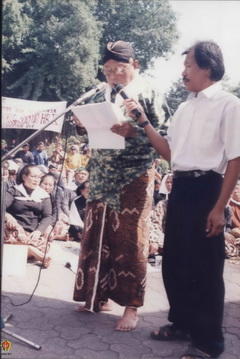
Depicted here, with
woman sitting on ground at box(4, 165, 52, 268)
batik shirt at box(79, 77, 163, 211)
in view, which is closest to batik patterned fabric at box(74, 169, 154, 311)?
batik shirt at box(79, 77, 163, 211)

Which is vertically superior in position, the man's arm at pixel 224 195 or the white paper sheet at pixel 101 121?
the white paper sheet at pixel 101 121

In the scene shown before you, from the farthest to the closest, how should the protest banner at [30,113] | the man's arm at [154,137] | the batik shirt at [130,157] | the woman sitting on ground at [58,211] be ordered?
the protest banner at [30,113] → the woman sitting on ground at [58,211] → the batik shirt at [130,157] → the man's arm at [154,137]

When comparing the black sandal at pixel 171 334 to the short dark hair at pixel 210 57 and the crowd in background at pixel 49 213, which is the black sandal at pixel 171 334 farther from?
the short dark hair at pixel 210 57

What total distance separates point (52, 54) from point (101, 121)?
23.2m

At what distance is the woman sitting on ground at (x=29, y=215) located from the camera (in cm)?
487

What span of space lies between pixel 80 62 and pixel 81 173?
1758 cm

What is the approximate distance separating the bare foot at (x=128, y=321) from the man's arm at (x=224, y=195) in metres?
1.06

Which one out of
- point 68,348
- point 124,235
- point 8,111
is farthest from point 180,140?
point 8,111

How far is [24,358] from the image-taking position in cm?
252

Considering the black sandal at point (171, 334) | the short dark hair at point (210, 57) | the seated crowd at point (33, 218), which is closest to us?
the short dark hair at point (210, 57)

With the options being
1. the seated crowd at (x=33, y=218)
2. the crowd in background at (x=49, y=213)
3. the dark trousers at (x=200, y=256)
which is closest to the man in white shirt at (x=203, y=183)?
the dark trousers at (x=200, y=256)

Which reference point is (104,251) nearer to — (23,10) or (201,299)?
(201,299)

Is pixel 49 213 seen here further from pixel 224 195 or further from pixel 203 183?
pixel 224 195

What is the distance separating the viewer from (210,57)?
257 centimetres
